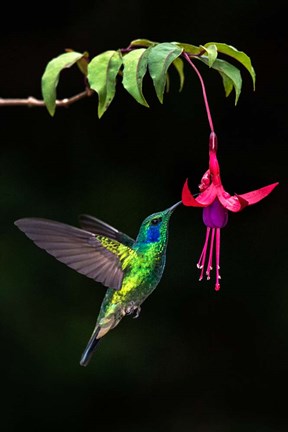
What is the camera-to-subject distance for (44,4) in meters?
2.73

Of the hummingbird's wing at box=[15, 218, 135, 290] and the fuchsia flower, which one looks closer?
the fuchsia flower

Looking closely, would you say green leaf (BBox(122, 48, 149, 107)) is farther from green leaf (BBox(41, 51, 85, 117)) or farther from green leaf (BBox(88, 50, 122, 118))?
green leaf (BBox(41, 51, 85, 117))

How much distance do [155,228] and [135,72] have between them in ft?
0.61

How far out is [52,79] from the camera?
1123mm

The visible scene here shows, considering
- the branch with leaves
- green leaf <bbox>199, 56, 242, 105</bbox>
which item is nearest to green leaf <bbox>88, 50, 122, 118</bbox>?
the branch with leaves

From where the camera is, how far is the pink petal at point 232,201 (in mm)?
828

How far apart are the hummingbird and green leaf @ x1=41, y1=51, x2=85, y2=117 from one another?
0.16m

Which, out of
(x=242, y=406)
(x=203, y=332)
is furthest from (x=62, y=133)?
(x=242, y=406)

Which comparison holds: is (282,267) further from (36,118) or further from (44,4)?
(44,4)

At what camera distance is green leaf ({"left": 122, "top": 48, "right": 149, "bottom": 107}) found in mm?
943

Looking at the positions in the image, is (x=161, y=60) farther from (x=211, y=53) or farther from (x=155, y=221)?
(x=155, y=221)

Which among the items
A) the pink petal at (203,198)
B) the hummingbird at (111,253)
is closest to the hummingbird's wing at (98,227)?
the hummingbird at (111,253)

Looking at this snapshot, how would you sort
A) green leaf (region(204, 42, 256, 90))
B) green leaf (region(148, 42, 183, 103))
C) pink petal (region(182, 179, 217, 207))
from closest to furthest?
pink petal (region(182, 179, 217, 207))
green leaf (region(148, 42, 183, 103))
green leaf (region(204, 42, 256, 90))

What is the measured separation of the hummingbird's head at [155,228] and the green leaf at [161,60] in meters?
0.14
